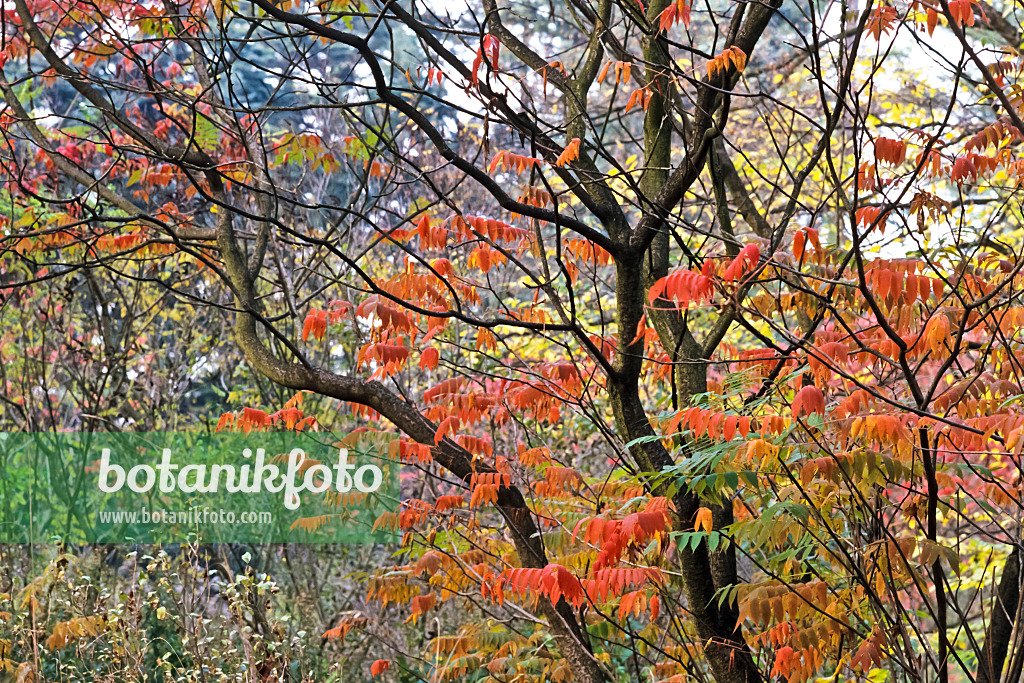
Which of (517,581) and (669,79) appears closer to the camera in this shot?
(517,581)

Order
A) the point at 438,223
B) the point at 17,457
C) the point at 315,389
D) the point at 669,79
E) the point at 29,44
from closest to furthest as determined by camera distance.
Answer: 1. the point at 669,79
2. the point at 438,223
3. the point at 315,389
4. the point at 29,44
5. the point at 17,457

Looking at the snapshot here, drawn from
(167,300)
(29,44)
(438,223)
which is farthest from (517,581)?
(167,300)

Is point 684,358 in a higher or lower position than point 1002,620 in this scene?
higher

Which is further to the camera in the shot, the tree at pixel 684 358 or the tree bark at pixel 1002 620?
the tree bark at pixel 1002 620

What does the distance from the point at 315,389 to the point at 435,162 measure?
4571mm

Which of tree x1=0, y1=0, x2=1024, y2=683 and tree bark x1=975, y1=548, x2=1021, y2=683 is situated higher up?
tree x1=0, y1=0, x2=1024, y2=683

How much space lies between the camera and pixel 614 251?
3.35 m

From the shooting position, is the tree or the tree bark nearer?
the tree

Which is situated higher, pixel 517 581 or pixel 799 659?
pixel 517 581

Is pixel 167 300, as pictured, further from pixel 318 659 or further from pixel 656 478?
pixel 656 478

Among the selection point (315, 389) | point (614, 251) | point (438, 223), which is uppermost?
point (438, 223)

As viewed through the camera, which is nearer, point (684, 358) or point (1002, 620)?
point (1002, 620)

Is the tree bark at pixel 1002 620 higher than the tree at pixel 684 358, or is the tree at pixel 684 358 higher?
the tree at pixel 684 358

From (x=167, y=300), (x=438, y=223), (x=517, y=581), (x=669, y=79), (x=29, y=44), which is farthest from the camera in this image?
(x=167, y=300)
